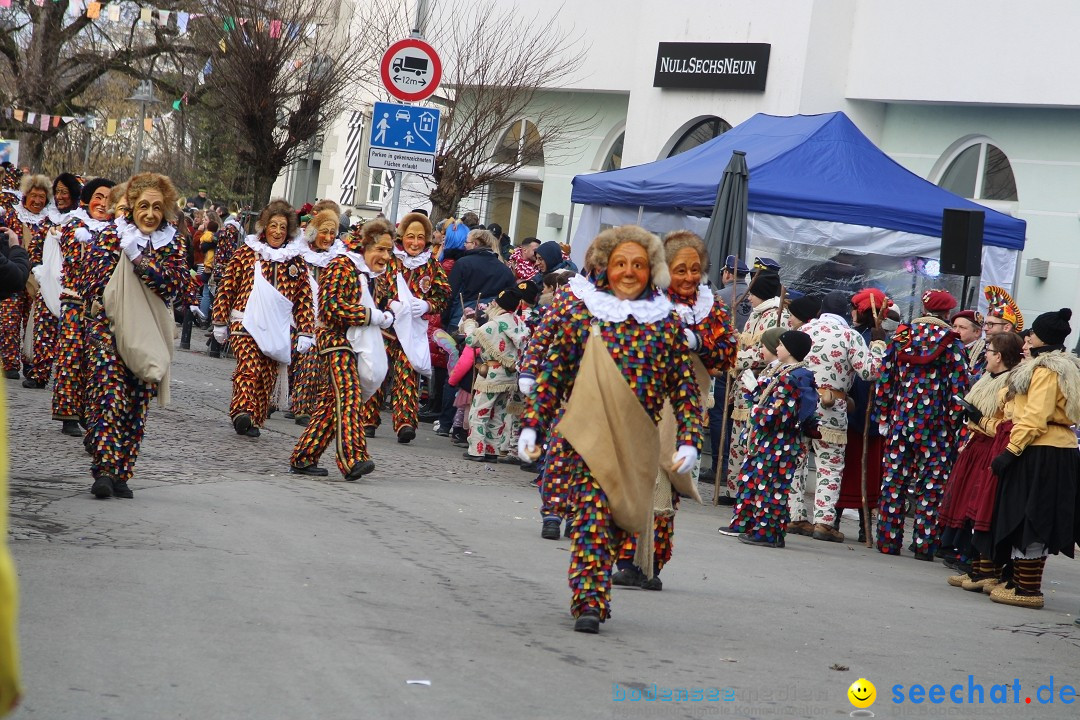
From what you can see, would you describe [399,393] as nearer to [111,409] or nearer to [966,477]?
[111,409]

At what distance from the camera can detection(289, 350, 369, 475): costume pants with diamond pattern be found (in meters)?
10.9

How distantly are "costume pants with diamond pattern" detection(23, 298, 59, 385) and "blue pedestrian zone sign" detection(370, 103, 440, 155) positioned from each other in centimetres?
371

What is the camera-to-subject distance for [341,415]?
35.8 ft

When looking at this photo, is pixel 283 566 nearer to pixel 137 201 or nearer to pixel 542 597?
pixel 542 597

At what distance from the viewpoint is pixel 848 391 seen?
11.6 metres

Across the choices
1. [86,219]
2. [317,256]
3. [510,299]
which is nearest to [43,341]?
[86,219]

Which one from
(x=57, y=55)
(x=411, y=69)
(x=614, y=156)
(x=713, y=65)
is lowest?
(x=411, y=69)

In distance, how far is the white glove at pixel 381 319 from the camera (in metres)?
11.1

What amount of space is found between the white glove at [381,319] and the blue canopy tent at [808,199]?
570 cm

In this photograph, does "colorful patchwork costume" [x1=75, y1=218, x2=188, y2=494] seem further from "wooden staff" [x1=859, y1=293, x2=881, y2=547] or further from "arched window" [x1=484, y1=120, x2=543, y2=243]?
"arched window" [x1=484, y1=120, x2=543, y2=243]

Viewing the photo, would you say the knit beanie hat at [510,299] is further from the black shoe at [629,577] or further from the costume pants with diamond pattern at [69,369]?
the black shoe at [629,577]

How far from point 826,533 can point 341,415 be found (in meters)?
3.94

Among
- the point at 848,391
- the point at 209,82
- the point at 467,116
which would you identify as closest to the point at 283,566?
the point at 848,391

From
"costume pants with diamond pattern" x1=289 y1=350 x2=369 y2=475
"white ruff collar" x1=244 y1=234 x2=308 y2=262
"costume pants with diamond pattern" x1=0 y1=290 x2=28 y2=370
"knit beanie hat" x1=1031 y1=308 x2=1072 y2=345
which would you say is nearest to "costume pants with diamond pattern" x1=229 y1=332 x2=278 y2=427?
"white ruff collar" x1=244 y1=234 x2=308 y2=262
